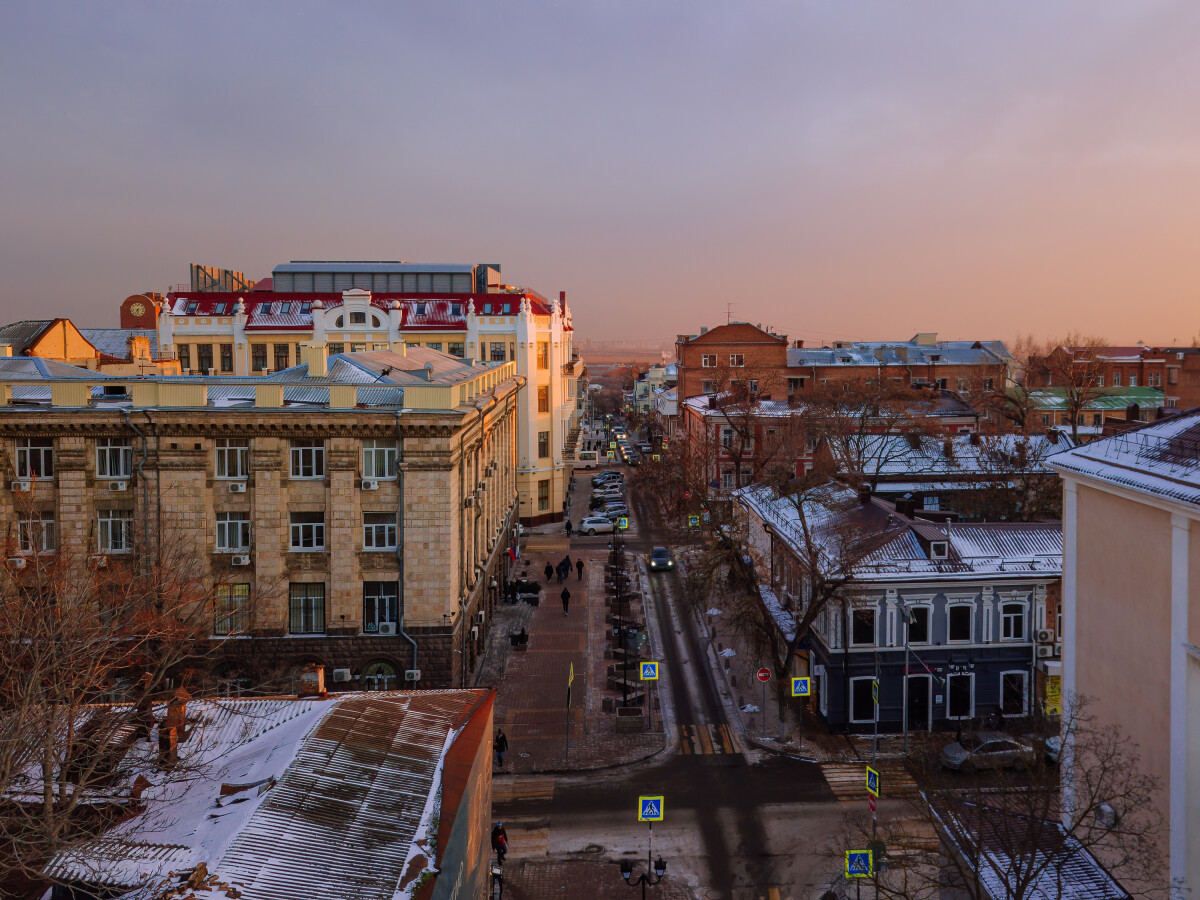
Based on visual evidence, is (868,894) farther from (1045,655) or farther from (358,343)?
(358,343)

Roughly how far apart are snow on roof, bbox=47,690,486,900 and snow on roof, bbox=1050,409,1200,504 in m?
12.0

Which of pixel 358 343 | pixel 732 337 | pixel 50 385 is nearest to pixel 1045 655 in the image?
pixel 50 385

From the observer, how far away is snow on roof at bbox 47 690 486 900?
1298 cm

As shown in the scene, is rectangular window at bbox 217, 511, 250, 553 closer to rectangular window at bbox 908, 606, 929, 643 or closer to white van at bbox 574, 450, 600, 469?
rectangular window at bbox 908, 606, 929, 643

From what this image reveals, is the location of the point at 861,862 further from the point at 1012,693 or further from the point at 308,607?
the point at 308,607

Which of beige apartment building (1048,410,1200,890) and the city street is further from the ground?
beige apartment building (1048,410,1200,890)

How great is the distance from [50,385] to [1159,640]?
108 ft

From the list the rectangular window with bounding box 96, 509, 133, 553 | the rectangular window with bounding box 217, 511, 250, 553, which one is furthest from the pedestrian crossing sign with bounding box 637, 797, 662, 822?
the rectangular window with bounding box 96, 509, 133, 553

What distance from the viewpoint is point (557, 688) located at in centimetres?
3603

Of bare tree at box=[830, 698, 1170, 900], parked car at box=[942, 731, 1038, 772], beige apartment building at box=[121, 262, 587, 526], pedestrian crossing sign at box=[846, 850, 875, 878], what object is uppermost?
beige apartment building at box=[121, 262, 587, 526]

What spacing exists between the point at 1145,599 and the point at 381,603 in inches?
869

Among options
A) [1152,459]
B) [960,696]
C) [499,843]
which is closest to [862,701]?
[960,696]

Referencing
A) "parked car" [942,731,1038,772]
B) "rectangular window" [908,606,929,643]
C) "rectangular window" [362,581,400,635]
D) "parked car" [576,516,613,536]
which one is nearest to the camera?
"parked car" [942,731,1038,772]

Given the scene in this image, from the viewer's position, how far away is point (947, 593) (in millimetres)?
30781
